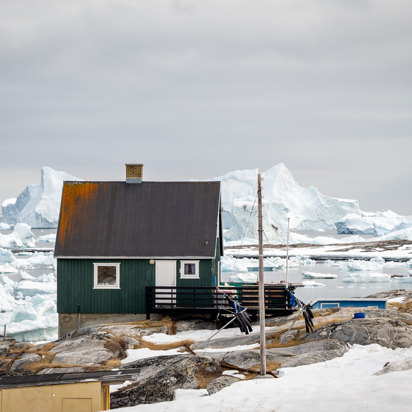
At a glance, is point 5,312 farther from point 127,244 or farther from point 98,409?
point 98,409

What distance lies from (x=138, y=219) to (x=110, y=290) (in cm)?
409

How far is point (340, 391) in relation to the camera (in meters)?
16.8

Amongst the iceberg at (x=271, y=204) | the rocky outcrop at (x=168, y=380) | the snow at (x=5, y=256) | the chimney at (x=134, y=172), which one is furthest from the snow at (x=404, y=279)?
the rocky outcrop at (x=168, y=380)

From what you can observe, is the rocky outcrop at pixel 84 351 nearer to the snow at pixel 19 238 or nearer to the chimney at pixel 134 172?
the chimney at pixel 134 172

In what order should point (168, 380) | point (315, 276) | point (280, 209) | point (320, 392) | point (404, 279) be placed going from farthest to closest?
point (280, 209), point (315, 276), point (404, 279), point (168, 380), point (320, 392)

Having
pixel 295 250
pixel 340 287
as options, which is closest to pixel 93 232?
pixel 340 287

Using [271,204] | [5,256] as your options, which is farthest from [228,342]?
[271,204]

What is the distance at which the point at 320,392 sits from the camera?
55.6 feet

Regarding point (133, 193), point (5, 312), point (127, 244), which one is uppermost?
point (133, 193)

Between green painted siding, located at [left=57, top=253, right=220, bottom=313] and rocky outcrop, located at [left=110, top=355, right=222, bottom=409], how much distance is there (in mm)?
11192

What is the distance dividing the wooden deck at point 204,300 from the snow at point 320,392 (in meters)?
10.6

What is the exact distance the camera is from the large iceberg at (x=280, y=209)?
144125mm

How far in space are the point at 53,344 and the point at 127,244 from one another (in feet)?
24.3

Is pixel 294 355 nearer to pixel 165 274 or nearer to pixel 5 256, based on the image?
pixel 165 274
